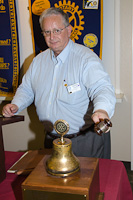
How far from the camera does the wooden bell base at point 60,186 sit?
1.04m

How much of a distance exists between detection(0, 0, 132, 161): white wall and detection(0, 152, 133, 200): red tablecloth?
5.39ft

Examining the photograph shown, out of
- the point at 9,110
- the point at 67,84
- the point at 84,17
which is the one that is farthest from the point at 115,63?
the point at 9,110

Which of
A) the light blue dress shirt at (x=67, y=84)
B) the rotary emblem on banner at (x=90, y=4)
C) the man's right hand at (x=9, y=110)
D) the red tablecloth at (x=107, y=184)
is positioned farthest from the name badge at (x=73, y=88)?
the rotary emblem on banner at (x=90, y=4)

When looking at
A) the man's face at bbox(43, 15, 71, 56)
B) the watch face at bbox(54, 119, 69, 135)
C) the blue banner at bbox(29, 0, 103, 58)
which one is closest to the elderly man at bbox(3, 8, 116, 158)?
the man's face at bbox(43, 15, 71, 56)

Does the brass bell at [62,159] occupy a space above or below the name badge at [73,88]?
below

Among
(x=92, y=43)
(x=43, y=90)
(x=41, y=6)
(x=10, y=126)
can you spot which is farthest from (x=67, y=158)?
(x=10, y=126)

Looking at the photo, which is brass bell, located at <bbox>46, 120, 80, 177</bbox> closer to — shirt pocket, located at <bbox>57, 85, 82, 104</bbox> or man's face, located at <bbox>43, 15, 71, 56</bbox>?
shirt pocket, located at <bbox>57, 85, 82, 104</bbox>

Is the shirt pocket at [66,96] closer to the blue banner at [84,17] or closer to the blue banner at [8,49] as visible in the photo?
the blue banner at [84,17]

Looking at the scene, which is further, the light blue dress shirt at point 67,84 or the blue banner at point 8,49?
the blue banner at point 8,49

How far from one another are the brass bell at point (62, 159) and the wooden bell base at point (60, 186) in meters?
0.02

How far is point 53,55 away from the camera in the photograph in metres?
2.22

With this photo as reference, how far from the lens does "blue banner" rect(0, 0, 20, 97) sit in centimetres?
332

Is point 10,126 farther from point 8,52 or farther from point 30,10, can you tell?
point 30,10

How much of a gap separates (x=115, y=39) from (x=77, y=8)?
0.58 m
